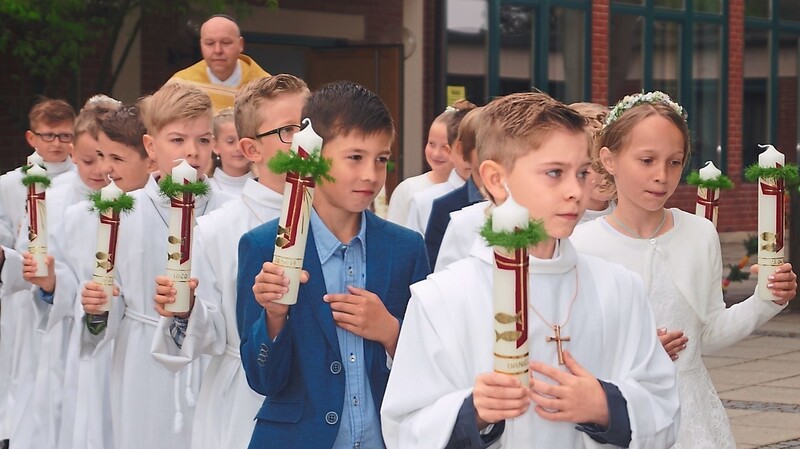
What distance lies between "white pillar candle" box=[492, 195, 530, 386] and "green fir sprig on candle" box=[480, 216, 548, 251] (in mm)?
12

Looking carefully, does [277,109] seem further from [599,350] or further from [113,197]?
[599,350]

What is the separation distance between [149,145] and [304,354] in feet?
7.58

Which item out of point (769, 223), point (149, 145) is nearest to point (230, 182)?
point (149, 145)

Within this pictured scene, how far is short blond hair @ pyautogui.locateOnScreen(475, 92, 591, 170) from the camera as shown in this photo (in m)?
3.69

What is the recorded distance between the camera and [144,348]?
247 inches

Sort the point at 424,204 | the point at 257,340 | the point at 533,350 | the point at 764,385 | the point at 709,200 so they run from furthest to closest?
the point at 764,385 < the point at 424,204 < the point at 709,200 < the point at 257,340 < the point at 533,350

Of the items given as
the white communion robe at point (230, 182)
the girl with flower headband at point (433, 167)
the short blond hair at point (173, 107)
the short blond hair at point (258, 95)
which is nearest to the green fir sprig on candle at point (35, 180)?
the short blond hair at point (173, 107)

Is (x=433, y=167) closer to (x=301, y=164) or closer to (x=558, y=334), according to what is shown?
(x=301, y=164)

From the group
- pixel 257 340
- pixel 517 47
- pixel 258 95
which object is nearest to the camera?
pixel 257 340

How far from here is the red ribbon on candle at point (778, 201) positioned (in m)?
5.09

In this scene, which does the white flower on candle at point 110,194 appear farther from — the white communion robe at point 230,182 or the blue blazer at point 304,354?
the white communion robe at point 230,182

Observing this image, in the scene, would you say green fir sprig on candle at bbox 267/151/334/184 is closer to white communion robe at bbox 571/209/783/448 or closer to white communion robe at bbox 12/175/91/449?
white communion robe at bbox 571/209/783/448

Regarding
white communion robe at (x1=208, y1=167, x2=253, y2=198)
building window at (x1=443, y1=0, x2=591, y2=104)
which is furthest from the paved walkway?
building window at (x1=443, y1=0, x2=591, y2=104)

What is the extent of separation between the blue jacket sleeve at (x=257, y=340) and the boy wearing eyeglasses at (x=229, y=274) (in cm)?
76
